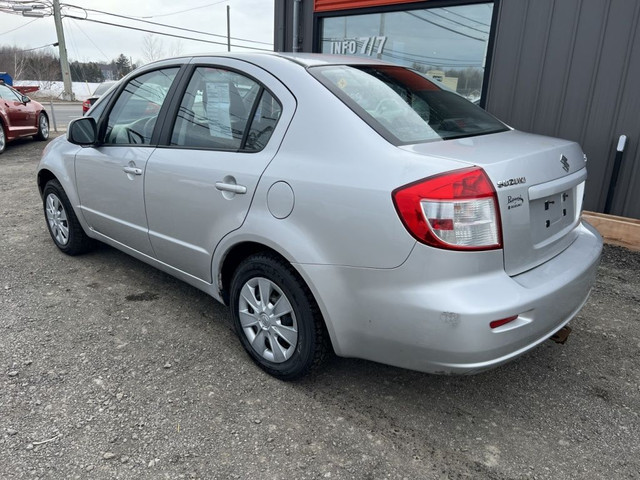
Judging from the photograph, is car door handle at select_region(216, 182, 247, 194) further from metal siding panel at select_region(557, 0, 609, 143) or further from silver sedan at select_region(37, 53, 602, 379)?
Result: metal siding panel at select_region(557, 0, 609, 143)

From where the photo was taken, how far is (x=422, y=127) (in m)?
2.36

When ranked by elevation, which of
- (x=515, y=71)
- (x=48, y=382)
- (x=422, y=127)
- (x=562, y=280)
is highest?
(x=515, y=71)

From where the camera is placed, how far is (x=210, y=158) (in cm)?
269

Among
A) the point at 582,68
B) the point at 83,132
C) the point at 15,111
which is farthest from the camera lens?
the point at 15,111

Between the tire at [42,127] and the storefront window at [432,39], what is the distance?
25.8 ft

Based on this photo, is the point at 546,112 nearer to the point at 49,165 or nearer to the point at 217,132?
the point at 217,132

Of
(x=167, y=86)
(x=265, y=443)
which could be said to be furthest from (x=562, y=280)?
(x=167, y=86)

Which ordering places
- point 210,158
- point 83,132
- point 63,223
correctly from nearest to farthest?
1. point 210,158
2. point 83,132
3. point 63,223

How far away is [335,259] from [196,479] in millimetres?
1058

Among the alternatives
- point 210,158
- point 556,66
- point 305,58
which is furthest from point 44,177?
point 556,66

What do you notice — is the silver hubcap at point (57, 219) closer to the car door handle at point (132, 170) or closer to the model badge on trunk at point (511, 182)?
the car door handle at point (132, 170)

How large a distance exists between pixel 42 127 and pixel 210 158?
11.2 meters

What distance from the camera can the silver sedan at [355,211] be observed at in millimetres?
1922

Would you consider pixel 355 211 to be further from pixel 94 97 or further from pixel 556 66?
pixel 94 97
